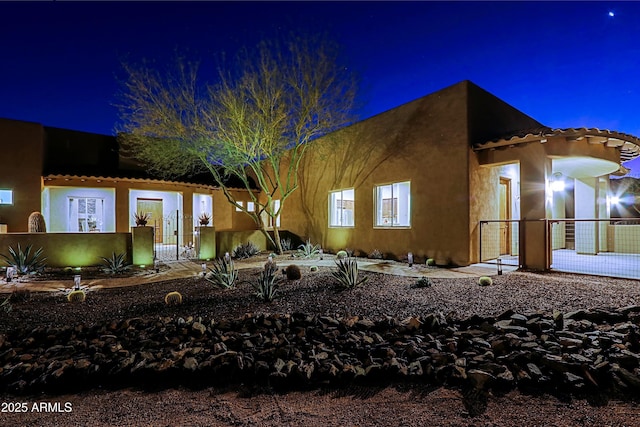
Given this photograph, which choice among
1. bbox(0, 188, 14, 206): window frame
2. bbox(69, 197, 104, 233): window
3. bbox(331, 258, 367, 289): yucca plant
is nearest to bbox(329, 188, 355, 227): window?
bbox(331, 258, 367, 289): yucca plant

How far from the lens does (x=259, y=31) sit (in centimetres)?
920

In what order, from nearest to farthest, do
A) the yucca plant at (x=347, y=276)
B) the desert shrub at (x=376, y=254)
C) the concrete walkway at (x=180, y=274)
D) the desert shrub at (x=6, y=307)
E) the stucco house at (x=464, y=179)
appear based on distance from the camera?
1. the desert shrub at (x=6, y=307)
2. the yucca plant at (x=347, y=276)
3. the concrete walkway at (x=180, y=274)
4. the stucco house at (x=464, y=179)
5. the desert shrub at (x=376, y=254)

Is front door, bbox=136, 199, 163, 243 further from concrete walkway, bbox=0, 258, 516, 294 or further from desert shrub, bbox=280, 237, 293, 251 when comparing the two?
concrete walkway, bbox=0, 258, 516, 294

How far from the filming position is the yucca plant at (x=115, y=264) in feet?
25.6

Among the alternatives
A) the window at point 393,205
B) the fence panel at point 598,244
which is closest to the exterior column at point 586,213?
the fence panel at point 598,244

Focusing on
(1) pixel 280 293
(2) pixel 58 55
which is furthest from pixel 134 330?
(2) pixel 58 55

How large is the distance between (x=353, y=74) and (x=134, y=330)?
908 centimetres

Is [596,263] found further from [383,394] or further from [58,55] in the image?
[58,55]

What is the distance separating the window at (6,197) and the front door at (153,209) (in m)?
4.04

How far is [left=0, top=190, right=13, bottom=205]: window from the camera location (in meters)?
11.4

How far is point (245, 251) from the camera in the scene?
1055cm

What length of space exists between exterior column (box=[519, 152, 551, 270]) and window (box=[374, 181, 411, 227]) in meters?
2.94

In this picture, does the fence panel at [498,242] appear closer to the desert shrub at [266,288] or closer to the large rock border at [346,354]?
the large rock border at [346,354]

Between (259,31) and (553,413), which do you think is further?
(259,31)
